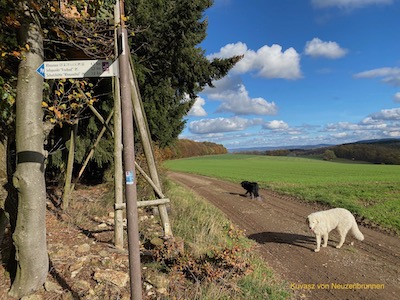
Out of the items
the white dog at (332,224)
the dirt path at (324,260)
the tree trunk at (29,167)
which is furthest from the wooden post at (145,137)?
the white dog at (332,224)

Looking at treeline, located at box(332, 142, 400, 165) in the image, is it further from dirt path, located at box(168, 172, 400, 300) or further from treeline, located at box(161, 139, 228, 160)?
dirt path, located at box(168, 172, 400, 300)

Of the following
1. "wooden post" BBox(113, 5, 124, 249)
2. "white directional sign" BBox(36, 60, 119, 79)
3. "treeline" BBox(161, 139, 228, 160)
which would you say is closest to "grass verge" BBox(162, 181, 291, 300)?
"wooden post" BBox(113, 5, 124, 249)

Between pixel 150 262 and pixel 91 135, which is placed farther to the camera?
pixel 91 135

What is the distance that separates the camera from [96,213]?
790 centimetres

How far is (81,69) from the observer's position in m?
3.20

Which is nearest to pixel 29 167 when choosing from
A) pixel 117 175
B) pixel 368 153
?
pixel 117 175

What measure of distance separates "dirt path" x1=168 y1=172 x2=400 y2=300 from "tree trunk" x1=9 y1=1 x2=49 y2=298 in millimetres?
4366

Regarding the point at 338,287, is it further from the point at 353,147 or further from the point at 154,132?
the point at 353,147

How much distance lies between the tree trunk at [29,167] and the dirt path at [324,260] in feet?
14.3

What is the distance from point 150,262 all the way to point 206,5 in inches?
342

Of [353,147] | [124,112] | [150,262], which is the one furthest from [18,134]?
[353,147]

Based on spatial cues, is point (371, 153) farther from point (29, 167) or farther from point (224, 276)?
point (29, 167)

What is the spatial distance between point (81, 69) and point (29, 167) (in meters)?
1.54

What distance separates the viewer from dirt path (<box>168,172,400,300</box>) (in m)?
5.53
